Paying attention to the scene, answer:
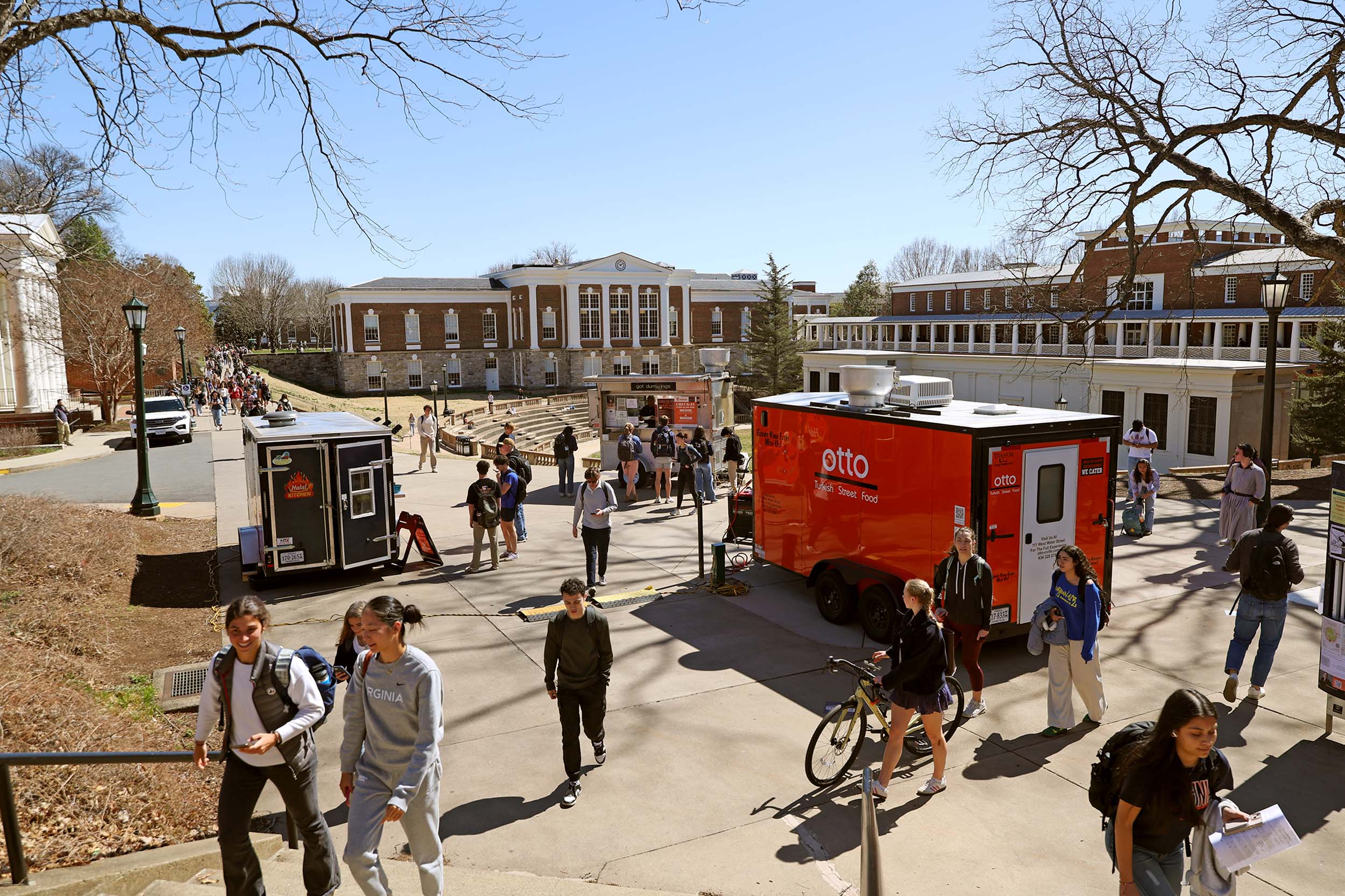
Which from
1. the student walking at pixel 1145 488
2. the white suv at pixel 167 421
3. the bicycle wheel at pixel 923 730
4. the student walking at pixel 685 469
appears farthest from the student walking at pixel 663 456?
the white suv at pixel 167 421

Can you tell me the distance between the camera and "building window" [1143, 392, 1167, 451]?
3044 centimetres

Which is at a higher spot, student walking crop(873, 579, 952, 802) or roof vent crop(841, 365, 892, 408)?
roof vent crop(841, 365, 892, 408)

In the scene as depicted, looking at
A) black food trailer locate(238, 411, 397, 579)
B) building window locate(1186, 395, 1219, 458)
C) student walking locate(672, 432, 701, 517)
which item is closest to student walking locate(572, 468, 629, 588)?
black food trailer locate(238, 411, 397, 579)

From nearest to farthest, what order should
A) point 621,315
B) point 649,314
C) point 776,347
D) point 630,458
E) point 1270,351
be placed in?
point 1270,351 < point 630,458 < point 776,347 < point 621,315 < point 649,314

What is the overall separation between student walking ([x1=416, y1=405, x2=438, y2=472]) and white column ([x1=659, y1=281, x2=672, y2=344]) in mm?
47228

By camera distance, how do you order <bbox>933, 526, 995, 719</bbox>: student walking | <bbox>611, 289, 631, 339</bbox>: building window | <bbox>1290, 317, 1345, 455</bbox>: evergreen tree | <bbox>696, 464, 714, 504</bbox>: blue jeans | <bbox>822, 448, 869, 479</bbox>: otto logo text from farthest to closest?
<bbox>611, 289, 631, 339</bbox>: building window, <bbox>1290, 317, 1345, 455</bbox>: evergreen tree, <bbox>696, 464, 714, 504</bbox>: blue jeans, <bbox>822, 448, 869, 479</bbox>: otto logo text, <bbox>933, 526, 995, 719</bbox>: student walking

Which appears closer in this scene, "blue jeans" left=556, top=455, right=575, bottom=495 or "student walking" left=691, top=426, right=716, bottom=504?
"student walking" left=691, top=426, right=716, bottom=504

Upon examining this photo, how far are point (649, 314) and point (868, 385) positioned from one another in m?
63.1

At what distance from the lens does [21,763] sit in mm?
4559

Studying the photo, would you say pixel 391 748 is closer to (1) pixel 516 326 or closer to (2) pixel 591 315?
(2) pixel 591 315

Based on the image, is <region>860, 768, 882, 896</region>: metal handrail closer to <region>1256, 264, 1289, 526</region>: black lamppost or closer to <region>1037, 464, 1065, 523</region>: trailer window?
<region>1037, 464, 1065, 523</region>: trailer window

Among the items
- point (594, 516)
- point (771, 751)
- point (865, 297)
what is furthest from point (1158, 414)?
point (865, 297)

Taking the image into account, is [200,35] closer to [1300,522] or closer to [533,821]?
[533,821]

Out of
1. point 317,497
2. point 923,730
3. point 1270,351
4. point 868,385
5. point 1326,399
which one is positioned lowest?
point 923,730
